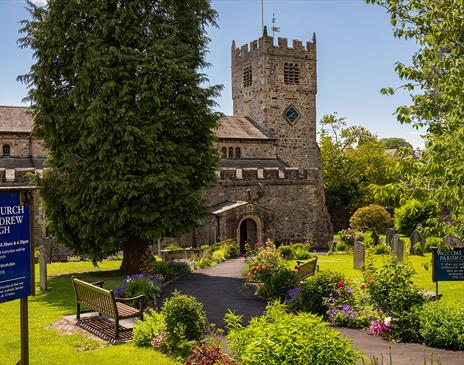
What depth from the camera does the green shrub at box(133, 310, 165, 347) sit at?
10422 mm

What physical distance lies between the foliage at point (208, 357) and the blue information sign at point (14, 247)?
2.96 metres

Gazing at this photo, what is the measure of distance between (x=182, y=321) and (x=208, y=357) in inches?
70.2

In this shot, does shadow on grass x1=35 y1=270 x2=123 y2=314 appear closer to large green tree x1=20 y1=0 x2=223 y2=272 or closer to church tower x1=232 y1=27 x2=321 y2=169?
large green tree x1=20 y1=0 x2=223 y2=272

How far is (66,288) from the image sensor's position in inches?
705

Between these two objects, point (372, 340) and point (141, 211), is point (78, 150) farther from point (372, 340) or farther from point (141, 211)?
point (372, 340)

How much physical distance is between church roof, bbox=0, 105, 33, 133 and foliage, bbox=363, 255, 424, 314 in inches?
914

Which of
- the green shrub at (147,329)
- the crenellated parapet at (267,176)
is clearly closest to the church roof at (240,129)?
the crenellated parapet at (267,176)

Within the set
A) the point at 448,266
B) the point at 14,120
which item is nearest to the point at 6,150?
the point at 14,120

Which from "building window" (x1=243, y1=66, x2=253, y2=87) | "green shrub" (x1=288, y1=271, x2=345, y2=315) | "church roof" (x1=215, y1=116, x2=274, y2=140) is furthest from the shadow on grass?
"building window" (x1=243, y1=66, x2=253, y2=87)

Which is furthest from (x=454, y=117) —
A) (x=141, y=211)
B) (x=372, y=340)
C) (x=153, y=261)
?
(x=153, y=261)

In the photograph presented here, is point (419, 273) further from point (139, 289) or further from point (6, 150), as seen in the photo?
point (6, 150)

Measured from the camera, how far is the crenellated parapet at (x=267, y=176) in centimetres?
3144

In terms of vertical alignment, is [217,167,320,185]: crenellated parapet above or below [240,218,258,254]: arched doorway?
above

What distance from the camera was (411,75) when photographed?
31.4ft
